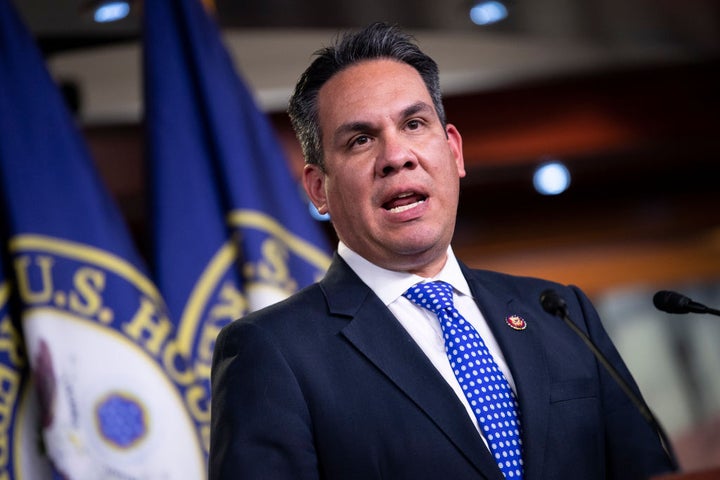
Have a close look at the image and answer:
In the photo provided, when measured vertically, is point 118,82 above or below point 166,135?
above

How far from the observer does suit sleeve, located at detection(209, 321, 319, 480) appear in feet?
5.11

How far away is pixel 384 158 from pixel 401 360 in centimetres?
35

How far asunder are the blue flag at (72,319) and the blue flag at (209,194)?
118 millimetres

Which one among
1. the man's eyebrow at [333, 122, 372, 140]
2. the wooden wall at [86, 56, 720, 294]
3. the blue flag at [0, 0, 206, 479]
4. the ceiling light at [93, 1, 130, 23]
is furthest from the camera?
the wooden wall at [86, 56, 720, 294]

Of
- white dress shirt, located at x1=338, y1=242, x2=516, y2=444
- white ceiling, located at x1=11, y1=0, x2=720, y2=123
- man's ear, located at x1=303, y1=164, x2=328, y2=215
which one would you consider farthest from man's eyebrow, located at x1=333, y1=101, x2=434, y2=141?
white ceiling, located at x1=11, y1=0, x2=720, y2=123

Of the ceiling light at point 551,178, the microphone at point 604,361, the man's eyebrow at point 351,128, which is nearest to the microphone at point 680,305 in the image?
the microphone at point 604,361

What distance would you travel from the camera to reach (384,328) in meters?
1.73

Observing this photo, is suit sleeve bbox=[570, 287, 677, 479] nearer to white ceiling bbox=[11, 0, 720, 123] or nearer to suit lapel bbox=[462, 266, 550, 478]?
suit lapel bbox=[462, 266, 550, 478]

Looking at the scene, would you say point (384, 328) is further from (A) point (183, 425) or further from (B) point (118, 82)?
(B) point (118, 82)

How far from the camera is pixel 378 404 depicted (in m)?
1.63

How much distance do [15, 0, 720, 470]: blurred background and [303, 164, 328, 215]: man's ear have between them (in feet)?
7.88

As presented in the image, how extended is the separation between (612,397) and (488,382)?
0.78ft

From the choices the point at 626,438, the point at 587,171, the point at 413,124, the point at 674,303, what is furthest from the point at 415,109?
the point at 587,171

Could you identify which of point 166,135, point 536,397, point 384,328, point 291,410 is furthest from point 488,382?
point 166,135
